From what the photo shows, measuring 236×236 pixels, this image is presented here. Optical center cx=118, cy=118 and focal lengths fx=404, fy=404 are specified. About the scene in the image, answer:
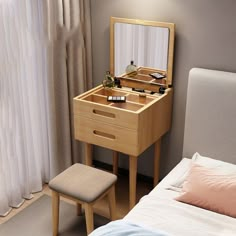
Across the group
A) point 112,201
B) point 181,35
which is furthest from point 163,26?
point 112,201

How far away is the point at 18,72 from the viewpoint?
9.32 feet

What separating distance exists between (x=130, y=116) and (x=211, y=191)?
0.70 meters

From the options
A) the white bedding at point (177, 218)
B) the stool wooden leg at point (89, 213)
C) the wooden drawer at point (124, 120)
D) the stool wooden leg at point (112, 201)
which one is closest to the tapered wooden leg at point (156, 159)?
the wooden drawer at point (124, 120)

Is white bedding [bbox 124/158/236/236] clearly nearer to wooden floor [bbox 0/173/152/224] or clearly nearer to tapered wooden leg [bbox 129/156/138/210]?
tapered wooden leg [bbox 129/156/138/210]

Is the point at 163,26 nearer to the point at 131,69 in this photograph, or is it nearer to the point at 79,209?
the point at 131,69

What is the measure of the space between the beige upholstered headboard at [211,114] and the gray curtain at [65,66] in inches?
36.5

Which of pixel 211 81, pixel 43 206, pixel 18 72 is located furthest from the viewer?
pixel 43 206

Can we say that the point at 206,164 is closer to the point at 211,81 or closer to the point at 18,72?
the point at 211,81

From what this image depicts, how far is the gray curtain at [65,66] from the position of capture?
9.66 ft

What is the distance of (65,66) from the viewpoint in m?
3.06

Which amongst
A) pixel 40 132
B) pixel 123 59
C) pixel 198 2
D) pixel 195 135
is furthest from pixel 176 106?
pixel 40 132

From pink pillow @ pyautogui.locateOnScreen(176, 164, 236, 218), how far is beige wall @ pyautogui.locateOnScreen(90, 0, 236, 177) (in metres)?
0.69

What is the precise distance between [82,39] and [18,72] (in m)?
0.60

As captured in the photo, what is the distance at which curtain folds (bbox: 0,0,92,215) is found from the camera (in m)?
2.78
